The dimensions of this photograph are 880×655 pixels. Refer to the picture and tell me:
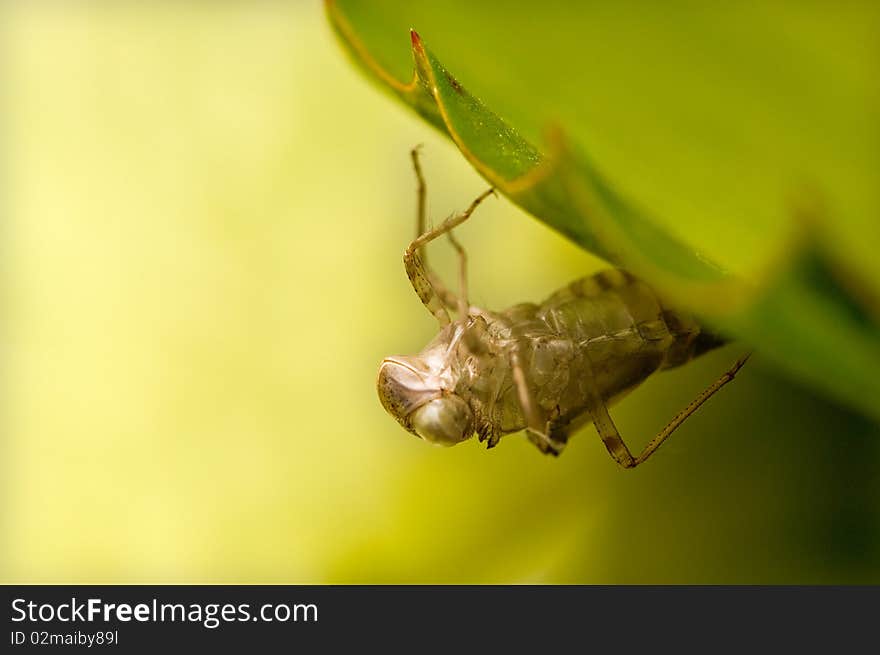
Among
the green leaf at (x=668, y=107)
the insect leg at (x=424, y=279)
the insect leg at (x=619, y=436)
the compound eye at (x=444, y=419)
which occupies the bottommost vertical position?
the insect leg at (x=619, y=436)

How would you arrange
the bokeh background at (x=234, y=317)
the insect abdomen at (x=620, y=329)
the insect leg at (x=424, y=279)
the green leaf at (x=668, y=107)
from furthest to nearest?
the bokeh background at (x=234, y=317)
the insect leg at (x=424, y=279)
the insect abdomen at (x=620, y=329)
the green leaf at (x=668, y=107)

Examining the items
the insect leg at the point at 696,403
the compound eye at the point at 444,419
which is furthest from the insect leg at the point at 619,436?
the compound eye at the point at 444,419

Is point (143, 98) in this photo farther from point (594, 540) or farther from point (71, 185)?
point (594, 540)

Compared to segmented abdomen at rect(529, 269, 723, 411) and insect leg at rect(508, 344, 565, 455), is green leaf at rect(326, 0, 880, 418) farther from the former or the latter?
insect leg at rect(508, 344, 565, 455)

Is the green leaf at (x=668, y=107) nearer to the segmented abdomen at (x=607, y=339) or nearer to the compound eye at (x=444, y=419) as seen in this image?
the segmented abdomen at (x=607, y=339)

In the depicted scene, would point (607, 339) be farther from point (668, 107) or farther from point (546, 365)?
point (668, 107)
